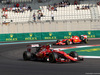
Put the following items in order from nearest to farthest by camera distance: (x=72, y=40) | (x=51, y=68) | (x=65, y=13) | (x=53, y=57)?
(x=51, y=68)
(x=53, y=57)
(x=72, y=40)
(x=65, y=13)

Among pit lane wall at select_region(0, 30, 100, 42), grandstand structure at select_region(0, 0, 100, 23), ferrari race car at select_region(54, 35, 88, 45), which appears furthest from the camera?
grandstand structure at select_region(0, 0, 100, 23)

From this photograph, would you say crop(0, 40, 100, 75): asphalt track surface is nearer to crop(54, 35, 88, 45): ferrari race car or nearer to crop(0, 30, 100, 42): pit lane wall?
crop(54, 35, 88, 45): ferrari race car

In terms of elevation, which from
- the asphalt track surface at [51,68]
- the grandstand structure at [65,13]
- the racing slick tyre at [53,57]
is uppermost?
the grandstand structure at [65,13]

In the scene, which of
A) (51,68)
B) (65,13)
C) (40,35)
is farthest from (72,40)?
(51,68)

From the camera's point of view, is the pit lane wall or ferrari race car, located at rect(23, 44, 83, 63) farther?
the pit lane wall

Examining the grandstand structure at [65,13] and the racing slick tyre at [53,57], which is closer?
the racing slick tyre at [53,57]

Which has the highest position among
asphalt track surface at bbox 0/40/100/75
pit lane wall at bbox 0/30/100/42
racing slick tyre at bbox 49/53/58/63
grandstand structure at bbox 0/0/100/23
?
grandstand structure at bbox 0/0/100/23

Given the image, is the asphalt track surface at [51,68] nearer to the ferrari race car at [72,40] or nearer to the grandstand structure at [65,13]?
the ferrari race car at [72,40]

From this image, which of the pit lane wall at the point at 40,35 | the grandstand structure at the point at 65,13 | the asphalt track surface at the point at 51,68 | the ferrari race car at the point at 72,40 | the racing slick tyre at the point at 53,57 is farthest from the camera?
the grandstand structure at the point at 65,13

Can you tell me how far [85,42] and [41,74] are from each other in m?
18.6

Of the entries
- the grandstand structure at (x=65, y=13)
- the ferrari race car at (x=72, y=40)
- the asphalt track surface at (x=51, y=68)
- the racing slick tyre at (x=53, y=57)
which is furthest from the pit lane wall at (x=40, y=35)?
the asphalt track surface at (x=51, y=68)

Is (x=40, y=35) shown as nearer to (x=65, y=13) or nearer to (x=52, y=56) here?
(x=65, y=13)

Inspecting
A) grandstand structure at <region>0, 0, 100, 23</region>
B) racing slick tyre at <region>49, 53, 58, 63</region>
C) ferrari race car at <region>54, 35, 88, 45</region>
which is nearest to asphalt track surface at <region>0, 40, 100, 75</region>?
racing slick tyre at <region>49, 53, 58, 63</region>

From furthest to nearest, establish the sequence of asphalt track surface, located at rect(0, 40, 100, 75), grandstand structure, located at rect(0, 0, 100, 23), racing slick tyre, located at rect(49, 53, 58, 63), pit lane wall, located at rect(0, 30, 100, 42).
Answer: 1. grandstand structure, located at rect(0, 0, 100, 23)
2. pit lane wall, located at rect(0, 30, 100, 42)
3. racing slick tyre, located at rect(49, 53, 58, 63)
4. asphalt track surface, located at rect(0, 40, 100, 75)
